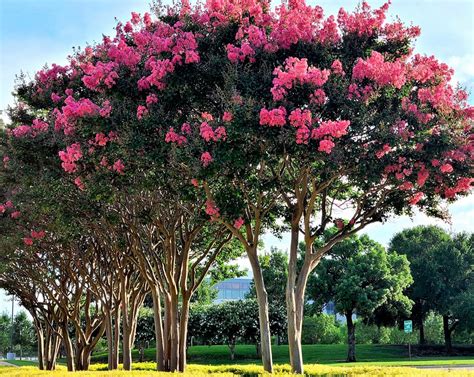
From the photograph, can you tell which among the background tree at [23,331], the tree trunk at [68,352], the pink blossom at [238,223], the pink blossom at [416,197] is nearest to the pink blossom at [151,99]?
the pink blossom at [238,223]

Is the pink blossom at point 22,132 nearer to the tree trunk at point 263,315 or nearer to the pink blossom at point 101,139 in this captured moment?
the pink blossom at point 101,139

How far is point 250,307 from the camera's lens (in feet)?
170

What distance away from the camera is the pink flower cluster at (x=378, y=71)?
13930 mm

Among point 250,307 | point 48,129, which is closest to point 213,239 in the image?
point 48,129

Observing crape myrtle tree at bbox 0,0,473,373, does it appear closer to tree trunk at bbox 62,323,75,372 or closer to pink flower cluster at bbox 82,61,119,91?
pink flower cluster at bbox 82,61,119,91

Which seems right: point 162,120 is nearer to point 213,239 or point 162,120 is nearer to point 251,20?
point 251,20

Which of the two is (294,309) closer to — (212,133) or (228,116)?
(212,133)

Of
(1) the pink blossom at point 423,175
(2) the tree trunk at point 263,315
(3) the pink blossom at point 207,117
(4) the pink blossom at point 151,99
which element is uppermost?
(4) the pink blossom at point 151,99

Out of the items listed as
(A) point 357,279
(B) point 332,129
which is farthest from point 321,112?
(A) point 357,279

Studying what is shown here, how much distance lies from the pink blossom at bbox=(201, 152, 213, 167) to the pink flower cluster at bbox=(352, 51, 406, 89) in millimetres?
3769

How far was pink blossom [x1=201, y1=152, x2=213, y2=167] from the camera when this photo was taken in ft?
43.2

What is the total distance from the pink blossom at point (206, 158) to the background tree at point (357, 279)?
35.1 meters

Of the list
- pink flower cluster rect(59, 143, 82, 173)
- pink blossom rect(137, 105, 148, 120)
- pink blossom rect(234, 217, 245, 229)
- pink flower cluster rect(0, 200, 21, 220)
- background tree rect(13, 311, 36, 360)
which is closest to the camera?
pink blossom rect(137, 105, 148, 120)

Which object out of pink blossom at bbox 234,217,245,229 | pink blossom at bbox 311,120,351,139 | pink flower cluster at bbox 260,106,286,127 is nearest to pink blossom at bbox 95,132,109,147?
pink flower cluster at bbox 260,106,286,127
